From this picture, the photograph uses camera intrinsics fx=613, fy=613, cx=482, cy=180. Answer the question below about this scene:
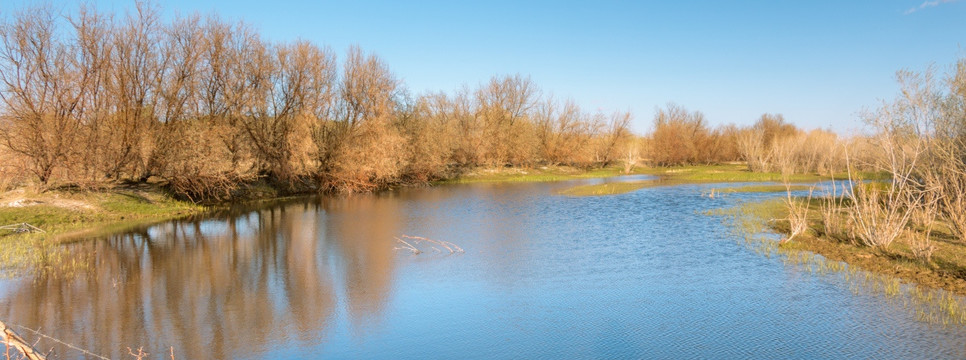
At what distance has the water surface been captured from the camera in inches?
340

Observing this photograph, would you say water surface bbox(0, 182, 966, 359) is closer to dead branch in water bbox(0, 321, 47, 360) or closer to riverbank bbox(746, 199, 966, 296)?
riverbank bbox(746, 199, 966, 296)

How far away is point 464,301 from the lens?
11.1 m

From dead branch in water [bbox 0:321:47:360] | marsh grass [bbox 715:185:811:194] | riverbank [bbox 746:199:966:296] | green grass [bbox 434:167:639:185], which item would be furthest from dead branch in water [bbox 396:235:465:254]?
green grass [bbox 434:167:639:185]

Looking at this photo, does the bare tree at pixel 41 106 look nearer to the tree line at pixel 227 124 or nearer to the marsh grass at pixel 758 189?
the tree line at pixel 227 124

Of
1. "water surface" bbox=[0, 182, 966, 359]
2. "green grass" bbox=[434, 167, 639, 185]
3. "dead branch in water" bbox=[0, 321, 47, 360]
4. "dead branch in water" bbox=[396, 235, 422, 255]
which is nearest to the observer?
"dead branch in water" bbox=[0, 321, 47, 360]

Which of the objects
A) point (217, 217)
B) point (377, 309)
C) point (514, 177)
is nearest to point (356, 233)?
point (217, 217)

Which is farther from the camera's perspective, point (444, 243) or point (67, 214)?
point (67, 214)

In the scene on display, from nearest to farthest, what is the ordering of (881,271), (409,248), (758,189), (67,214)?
(881,271), (409,248), (67,214), (758,189)

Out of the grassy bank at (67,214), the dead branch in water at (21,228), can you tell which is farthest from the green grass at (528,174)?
the dead branch in water at (21,228)

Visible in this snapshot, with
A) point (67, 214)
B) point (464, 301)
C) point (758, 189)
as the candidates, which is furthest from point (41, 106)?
point (758, 189)

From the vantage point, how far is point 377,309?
1062cm

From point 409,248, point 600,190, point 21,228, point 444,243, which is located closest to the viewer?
point 409,248

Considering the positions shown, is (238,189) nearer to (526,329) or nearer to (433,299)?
(433,299)

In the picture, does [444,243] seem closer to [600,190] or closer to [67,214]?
[67,214]
